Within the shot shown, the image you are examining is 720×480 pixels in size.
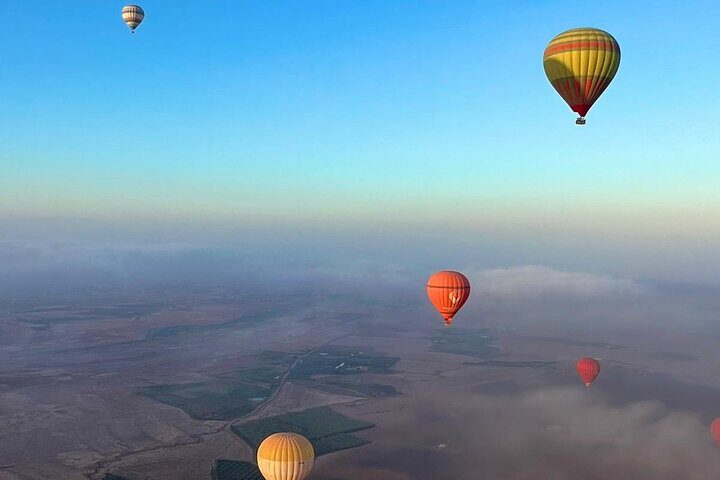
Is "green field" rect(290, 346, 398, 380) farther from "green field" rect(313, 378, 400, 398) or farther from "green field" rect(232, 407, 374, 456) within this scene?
"green field" rect(232, 407, 374, 456)

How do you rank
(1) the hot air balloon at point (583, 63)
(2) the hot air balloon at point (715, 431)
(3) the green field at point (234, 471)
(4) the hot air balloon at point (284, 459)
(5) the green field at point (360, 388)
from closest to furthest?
1. (1) the hot air balloon at point (583, 63)
2. (4) the hot air balloon at point (284, 459)
3. (3) the green field at point (234, 471)
4. (2) the hot air balloon at point (715, 431)
5. (5) the green field at point (360, 388)

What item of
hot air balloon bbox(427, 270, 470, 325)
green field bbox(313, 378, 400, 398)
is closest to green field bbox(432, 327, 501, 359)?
green field bbox(313, 378, 400, 398)

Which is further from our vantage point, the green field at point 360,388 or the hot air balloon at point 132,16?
the green field at point 360,388

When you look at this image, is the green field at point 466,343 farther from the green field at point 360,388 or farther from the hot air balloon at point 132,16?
the hot air balloon at point 132,16

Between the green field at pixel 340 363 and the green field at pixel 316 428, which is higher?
the green field at pixel 316 428

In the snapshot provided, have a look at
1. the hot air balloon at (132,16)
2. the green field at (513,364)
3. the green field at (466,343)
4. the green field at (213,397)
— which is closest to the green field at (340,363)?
the green field at (213,397)

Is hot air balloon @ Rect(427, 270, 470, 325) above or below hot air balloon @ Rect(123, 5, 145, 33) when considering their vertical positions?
below

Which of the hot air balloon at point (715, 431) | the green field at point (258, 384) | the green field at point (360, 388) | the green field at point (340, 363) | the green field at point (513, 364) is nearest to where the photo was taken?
the hot air balloon at point (715, 431)

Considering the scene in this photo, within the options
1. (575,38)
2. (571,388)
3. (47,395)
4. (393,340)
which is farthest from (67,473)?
(393,340)
